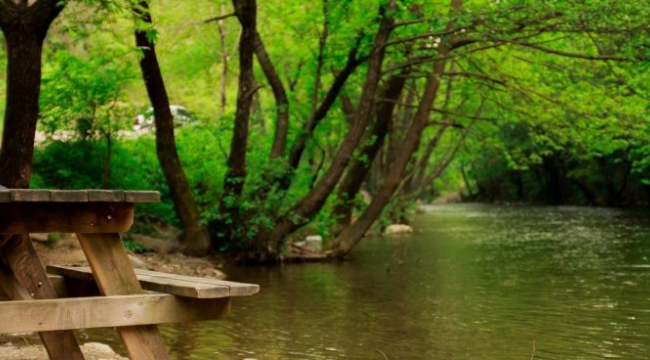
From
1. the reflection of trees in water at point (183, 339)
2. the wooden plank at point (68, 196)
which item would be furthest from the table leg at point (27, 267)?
the reflection of trees in water at point (183, 339)

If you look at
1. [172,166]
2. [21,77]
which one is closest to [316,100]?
[172,166]

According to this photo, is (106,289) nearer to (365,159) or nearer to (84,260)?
(84,260)

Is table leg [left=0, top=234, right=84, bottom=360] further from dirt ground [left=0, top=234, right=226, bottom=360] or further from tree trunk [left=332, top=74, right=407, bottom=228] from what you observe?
tree trunk [left=332, top=74, right=407, bottom=228]

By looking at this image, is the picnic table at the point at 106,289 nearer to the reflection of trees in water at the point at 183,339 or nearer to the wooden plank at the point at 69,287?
the wooden plank at the point at 69,287

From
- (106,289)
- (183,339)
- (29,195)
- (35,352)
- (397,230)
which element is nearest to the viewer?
(29,195)

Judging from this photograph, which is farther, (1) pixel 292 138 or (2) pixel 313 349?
(1) pixel 292 138

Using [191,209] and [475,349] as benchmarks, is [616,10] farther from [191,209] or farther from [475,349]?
[191,209]

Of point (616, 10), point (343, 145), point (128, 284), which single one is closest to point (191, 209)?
point (343, 145)

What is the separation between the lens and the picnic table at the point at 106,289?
4.91 m

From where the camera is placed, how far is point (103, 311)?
5.06 meters

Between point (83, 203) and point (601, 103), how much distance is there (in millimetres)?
15947

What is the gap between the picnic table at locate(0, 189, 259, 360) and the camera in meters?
4.91

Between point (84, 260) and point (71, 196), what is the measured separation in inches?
449

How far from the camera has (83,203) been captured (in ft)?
16.7
